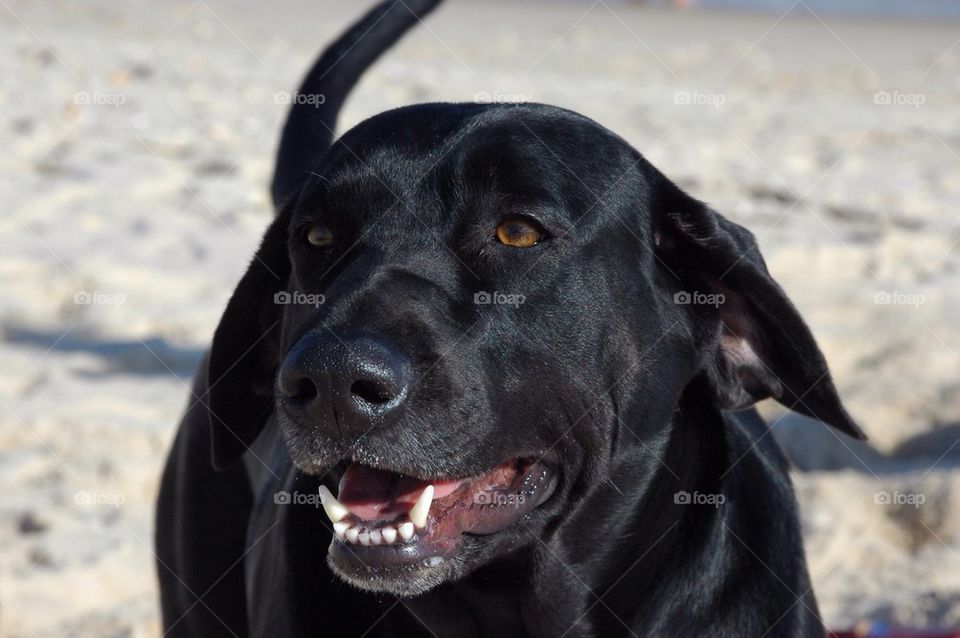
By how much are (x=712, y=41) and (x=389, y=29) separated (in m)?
14.5

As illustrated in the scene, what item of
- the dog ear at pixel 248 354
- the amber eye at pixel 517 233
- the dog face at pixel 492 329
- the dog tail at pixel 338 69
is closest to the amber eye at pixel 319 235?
the dog face at pixel 492 329

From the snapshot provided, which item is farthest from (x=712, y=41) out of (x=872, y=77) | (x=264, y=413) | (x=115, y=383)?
(x=264, y=413)

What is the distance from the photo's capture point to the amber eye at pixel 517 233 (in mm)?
2570

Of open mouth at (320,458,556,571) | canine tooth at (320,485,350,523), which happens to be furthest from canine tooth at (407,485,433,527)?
canine tooth at (320,485,350,523)

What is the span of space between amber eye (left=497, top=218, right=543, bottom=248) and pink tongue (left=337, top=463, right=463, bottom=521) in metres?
0.49

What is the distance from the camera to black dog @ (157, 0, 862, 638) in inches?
93.9

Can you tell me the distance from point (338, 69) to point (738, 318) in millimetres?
1612

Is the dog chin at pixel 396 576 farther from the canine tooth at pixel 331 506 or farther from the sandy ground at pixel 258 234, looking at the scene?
the sandy ground at pixel 258 234

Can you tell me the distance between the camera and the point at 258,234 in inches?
277

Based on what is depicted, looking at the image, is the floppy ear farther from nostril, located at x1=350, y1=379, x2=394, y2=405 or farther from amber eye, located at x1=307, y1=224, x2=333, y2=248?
nostril, located at x1=350, y1=379, x2=394, y2=405

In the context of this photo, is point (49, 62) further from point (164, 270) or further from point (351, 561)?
point (351, 561)

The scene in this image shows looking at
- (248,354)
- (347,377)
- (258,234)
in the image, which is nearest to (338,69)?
(248,354)

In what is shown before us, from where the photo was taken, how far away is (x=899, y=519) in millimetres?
4383

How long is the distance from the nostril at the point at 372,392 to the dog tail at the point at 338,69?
163cm
